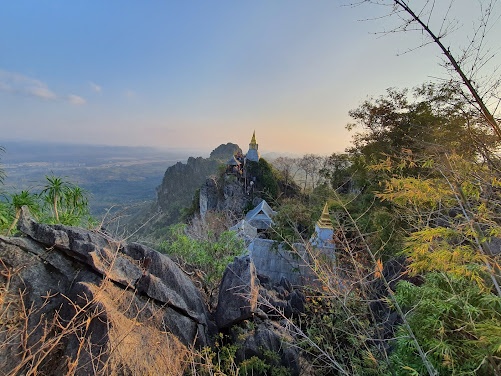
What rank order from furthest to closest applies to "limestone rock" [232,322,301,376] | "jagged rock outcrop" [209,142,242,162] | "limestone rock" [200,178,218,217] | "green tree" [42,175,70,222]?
1. "jagged rock outcrop" [209,142,242,162]
2. "limestone rock" [200,178,218,217]
3. "green tree" [42,175,70,222]
4. "limestone rock" [232,322,301,376]

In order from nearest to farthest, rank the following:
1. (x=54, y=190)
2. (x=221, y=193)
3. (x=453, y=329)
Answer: (x=453, y=329)
(x=54, y=190)
(x=221, y=193)

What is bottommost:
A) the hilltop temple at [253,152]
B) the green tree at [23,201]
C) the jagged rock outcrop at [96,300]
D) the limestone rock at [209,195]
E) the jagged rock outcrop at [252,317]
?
the limestone rock at [209,195]

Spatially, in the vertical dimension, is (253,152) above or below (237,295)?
above

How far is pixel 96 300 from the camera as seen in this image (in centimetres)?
372

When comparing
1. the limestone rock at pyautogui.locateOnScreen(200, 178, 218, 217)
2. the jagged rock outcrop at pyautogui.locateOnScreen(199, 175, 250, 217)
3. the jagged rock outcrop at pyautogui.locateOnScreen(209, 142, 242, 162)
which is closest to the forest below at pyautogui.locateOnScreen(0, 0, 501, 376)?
the jagged rock outcrop at pyautogui.locateOnScreen(199, 175, 250, 217)

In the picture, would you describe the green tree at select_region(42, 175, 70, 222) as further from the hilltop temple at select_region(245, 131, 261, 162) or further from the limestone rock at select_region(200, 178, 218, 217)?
the hilltop temple at select_region(245, 131, 261, 162)

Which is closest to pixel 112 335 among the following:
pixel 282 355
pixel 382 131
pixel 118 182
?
pixel 282 355

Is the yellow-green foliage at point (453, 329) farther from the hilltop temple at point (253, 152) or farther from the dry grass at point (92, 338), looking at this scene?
the hilltop temple at point (253, 152)

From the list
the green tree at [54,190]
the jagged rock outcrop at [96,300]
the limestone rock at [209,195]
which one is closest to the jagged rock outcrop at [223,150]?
the limestone rock at [209,195]

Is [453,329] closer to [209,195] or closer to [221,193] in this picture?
[221,193]

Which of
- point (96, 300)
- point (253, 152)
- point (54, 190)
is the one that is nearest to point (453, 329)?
point (96, 300)

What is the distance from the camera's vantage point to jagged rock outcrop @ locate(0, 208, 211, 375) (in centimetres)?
348

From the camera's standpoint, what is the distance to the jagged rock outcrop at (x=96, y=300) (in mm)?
3480

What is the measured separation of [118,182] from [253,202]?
59025 millimetres
